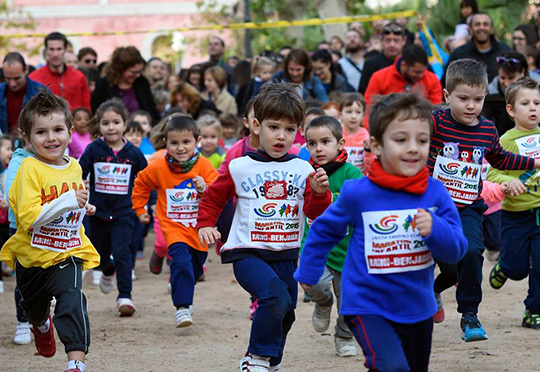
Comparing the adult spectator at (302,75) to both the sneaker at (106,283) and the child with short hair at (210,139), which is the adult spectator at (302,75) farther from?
the sneaker at (106,283)

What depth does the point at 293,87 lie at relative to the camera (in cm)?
613

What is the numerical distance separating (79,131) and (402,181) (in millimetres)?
7737

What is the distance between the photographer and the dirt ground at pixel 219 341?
21.4 feet

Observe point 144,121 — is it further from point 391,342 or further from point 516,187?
point 391,342

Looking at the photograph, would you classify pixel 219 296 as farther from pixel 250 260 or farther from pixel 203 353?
pixel 250 260

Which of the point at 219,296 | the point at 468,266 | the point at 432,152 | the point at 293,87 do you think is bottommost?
the point at 219,296

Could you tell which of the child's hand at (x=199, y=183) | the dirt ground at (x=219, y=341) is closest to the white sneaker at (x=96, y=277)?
the dirt ground at (x=219, y=341)

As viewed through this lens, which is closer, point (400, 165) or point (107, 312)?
point (400, 165)

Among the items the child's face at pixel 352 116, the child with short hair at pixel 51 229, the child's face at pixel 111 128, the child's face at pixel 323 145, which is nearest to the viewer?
the child with short hair at pixel 51 229

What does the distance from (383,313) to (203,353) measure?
113 inches

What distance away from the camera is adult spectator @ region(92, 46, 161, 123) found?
1251 cm

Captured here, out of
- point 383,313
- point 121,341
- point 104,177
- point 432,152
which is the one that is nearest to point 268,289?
point 383,313

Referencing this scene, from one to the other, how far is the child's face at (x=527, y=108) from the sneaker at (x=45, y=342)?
3.98 metres

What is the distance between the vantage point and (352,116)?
389 inches
